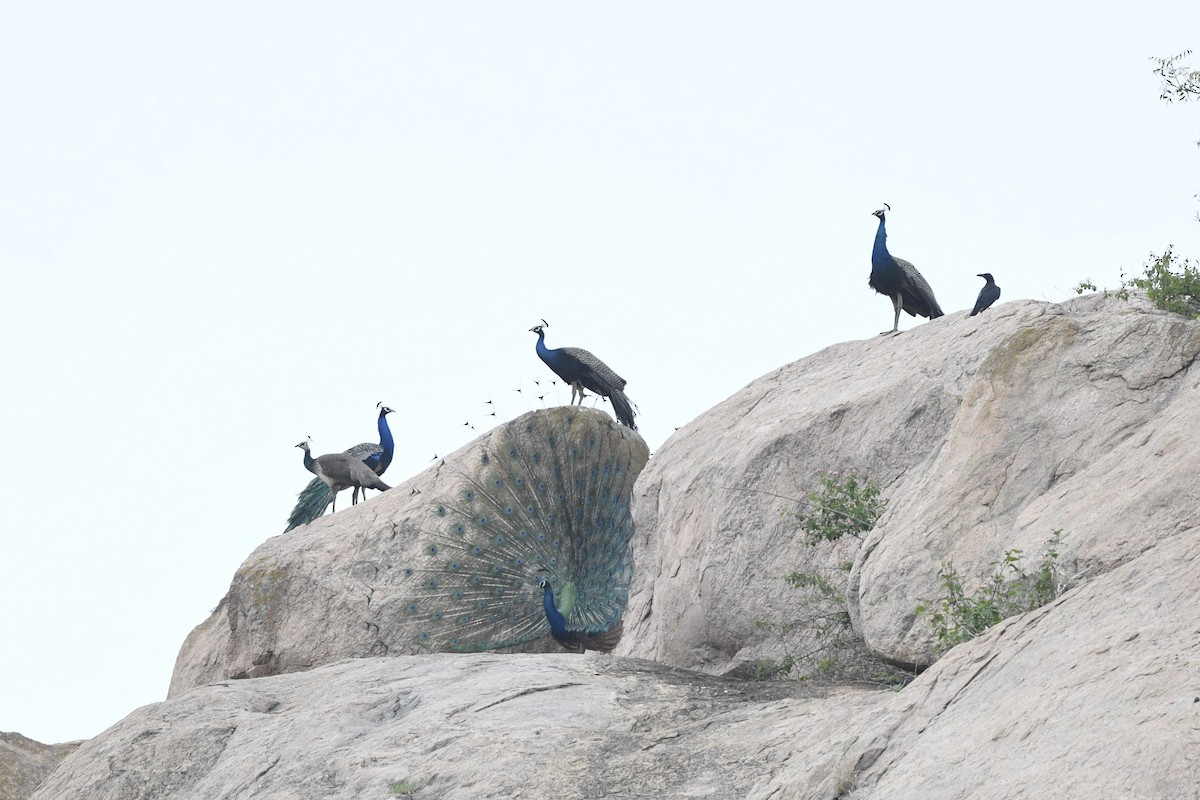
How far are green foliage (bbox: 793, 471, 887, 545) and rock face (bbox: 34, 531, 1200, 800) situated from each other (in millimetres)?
1424

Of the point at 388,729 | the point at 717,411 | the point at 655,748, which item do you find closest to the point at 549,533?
the point at 717,411

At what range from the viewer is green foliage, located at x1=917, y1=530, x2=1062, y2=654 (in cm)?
823

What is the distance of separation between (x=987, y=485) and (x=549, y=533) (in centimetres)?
870

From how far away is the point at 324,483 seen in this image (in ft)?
68.6

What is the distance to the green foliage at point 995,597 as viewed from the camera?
823 cm

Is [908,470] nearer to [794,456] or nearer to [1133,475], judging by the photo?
[794,456]

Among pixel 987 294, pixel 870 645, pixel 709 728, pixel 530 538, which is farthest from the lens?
pixel 530 538

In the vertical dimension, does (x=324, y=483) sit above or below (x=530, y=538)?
above

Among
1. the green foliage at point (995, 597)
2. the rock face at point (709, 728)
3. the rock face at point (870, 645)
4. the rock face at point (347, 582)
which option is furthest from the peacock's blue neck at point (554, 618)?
the green foliage at point (995, 597)

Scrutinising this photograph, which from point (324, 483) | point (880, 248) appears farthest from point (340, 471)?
point (880, 248)

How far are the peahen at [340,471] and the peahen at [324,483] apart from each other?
0.96m

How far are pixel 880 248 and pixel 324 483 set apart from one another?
30.1 ft

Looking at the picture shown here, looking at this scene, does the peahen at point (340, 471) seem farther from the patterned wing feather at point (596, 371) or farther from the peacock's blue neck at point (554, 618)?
the peacock's blue neck at point (554, 618)

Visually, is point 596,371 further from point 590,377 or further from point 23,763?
point 23,763
